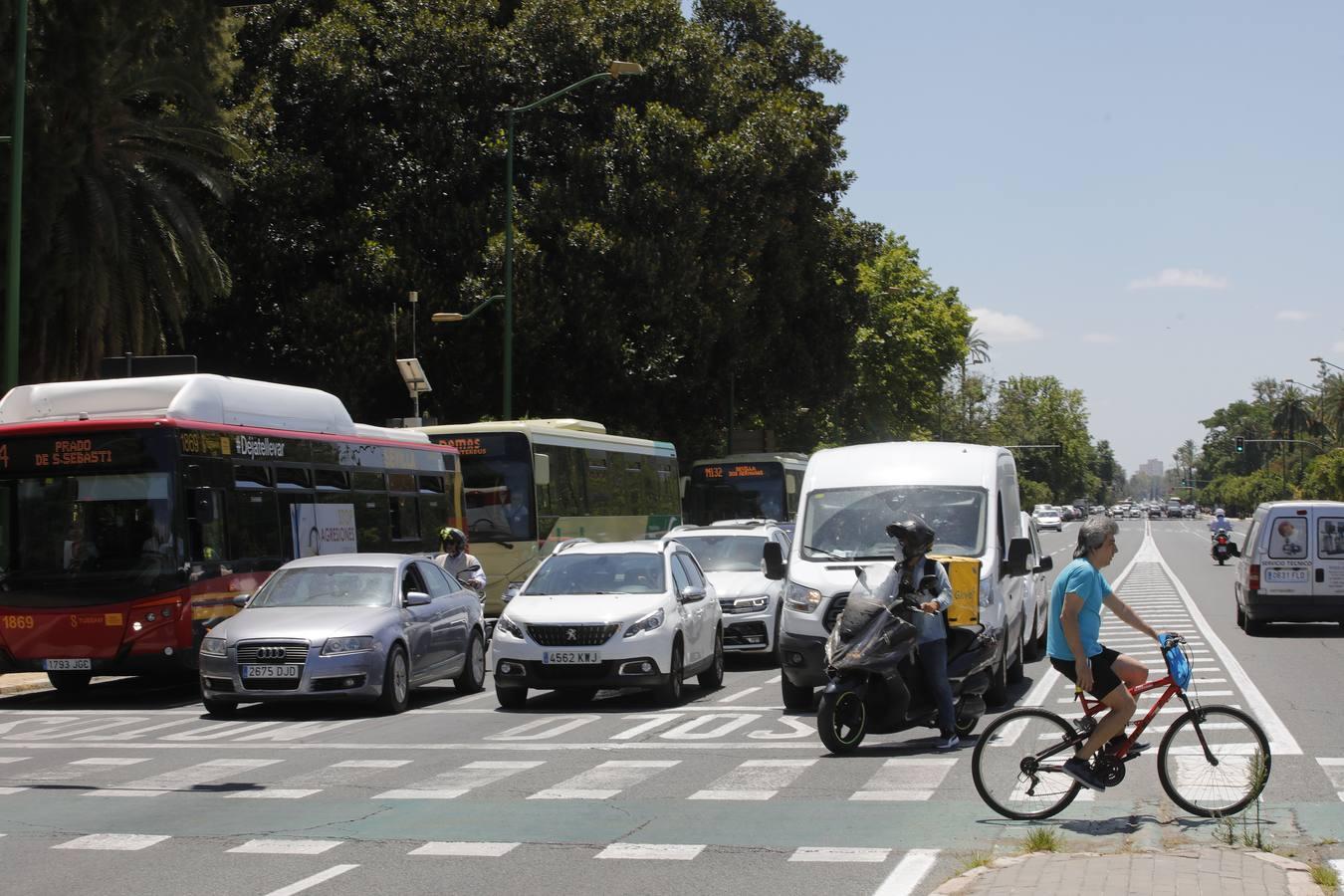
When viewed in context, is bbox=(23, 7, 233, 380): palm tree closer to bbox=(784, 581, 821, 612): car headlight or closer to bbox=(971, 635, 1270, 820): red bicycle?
bbox=(784, 581, 821, 612): car headlight

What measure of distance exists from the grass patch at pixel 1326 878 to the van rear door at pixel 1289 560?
16.8m

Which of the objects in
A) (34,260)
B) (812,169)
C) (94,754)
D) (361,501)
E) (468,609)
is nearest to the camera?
(94,754)

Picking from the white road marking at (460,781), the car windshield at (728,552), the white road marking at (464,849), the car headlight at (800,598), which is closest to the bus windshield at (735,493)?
the car windshield at (728,552)

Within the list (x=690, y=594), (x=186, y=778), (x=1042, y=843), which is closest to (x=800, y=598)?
(x=690, y=594)

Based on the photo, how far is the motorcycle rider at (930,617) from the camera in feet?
38.9

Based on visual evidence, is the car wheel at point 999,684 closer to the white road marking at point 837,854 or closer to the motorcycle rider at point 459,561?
the white road marking at point 837,854

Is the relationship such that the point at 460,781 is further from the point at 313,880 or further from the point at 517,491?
the point at 517,491

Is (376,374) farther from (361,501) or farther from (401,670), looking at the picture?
(401,670)

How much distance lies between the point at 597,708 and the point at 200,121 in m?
18.5

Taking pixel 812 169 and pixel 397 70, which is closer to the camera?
pixel 397 70

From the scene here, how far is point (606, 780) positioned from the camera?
10914 mm

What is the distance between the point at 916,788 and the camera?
1020 centimetres

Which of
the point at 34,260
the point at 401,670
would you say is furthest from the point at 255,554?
the point at 34,260

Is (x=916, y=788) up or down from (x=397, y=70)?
down
